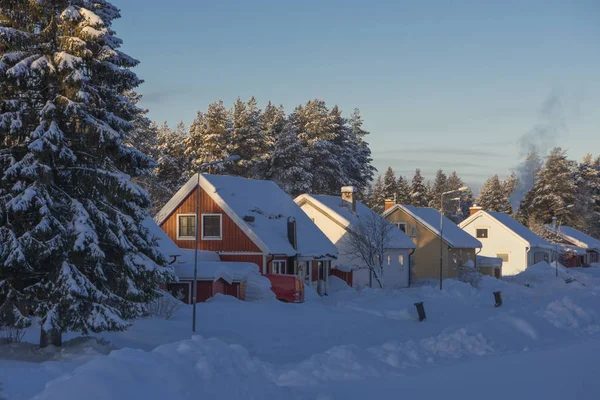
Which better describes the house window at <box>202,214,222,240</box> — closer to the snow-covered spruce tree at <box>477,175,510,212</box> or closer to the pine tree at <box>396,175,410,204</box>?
the pine tree at <box>396,175,410,204</box>

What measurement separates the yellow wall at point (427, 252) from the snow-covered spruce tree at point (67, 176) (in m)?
44.1

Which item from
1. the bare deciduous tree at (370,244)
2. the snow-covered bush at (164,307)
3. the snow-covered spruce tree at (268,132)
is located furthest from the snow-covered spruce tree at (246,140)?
the snow-covered bush at (164,307)

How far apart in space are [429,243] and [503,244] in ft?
48.9

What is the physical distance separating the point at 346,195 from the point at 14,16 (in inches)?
1489

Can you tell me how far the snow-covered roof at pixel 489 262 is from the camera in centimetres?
6538

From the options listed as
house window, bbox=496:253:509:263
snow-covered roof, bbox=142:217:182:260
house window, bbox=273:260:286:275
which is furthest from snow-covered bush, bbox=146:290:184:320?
house window, bbox=496:253:509:263

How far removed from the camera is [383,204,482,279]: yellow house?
5950 centimetres

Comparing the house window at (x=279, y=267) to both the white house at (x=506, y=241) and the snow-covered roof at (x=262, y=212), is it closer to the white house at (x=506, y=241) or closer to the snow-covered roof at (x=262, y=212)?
the snow-covered roof at (x=262, y=212)

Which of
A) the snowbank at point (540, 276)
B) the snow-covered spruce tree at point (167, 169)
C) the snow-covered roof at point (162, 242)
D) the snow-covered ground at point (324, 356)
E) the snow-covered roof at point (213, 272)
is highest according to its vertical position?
the snow-covered spruce tree at point (167, 169)

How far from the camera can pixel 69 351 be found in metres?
16.6

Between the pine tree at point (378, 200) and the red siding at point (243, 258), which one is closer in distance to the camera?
the red siding at point (243, 258)

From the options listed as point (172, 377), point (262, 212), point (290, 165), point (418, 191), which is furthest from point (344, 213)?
point (418, 191)

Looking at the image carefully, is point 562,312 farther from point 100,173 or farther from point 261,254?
point 100,173

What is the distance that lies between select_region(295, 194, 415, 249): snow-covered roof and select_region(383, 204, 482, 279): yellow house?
6000 millimetres
